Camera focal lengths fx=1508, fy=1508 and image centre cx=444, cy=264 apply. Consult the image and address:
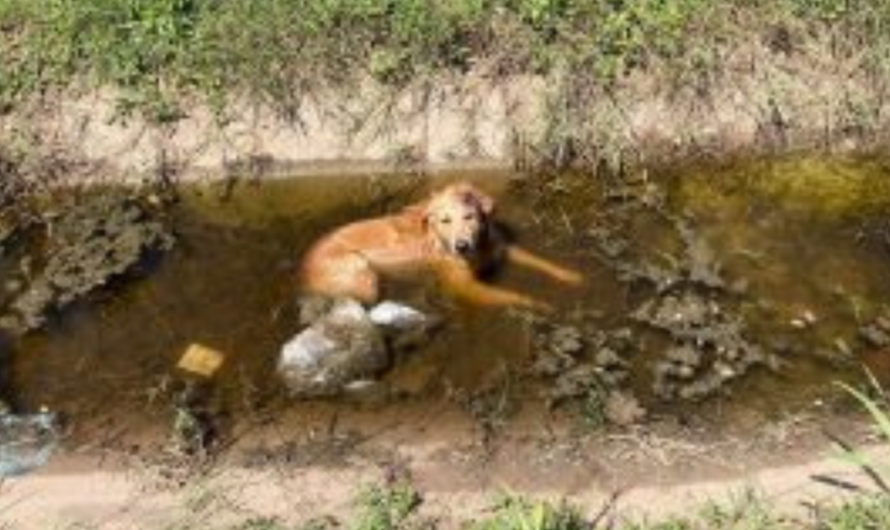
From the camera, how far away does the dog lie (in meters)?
8.60

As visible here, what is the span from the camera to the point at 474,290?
8.77 metres

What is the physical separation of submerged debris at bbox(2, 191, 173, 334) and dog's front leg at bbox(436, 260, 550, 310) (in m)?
1.74

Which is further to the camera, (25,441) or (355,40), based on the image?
(355,40)

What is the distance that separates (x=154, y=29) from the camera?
9859 mm

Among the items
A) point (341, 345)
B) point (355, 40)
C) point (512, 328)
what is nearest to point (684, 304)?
point (512, 328)

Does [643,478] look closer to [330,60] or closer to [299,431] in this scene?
[299,431]

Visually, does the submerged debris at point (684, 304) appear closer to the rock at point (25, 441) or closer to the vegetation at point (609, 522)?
the vegetation at point (609, 522)

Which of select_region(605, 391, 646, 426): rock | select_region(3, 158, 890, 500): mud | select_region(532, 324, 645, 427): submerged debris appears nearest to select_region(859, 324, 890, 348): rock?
select_region(3, 158, 890, 500): mud

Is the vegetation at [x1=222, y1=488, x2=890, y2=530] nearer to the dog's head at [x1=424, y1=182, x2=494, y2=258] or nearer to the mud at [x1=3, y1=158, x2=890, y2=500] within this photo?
the mud at [x1=3, y1=158, x2=890, y2=500]

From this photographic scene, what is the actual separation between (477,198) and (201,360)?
6.13 feet

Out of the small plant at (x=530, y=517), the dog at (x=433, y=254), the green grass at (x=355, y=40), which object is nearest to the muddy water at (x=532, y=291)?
the dog at (x=433, y=254)

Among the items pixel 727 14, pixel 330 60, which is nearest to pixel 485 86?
pixel 330 60

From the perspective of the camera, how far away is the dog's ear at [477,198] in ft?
28.6

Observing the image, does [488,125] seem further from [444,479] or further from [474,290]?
[444,479]
